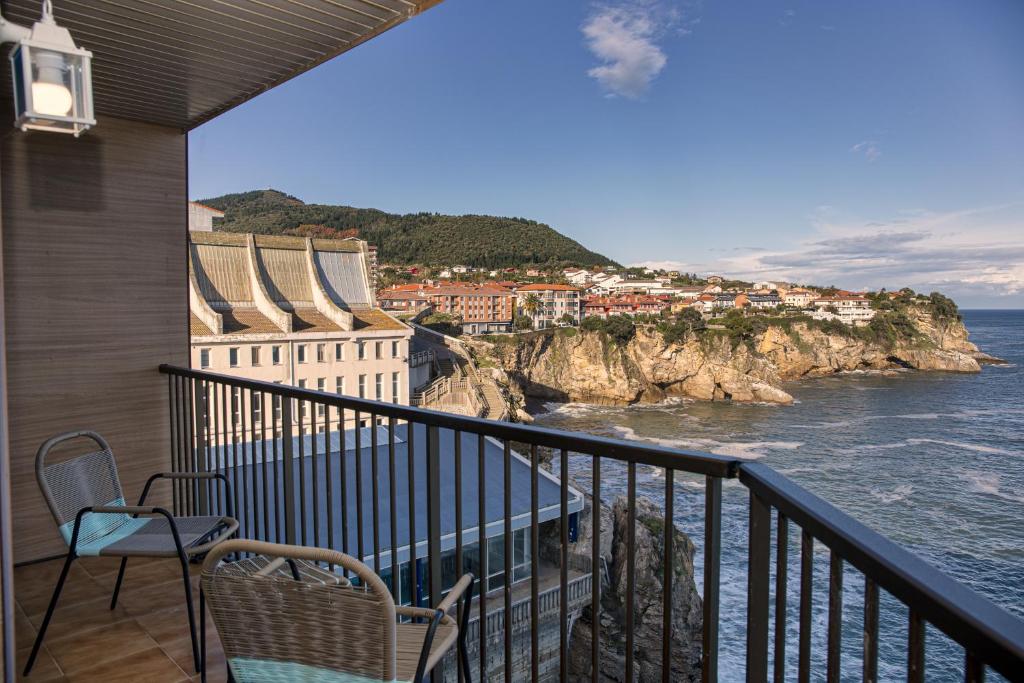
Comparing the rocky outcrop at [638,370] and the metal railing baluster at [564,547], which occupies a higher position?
the metal railing baluster at [564,547]

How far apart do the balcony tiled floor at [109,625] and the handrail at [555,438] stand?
1138 millimetres

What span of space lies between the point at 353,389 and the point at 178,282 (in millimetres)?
25125

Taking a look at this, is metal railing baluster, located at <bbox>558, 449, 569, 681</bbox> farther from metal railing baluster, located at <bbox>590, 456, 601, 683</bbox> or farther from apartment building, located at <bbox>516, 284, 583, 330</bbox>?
apartment building, located at <bbox>516, 284, 583, 330</bbox>

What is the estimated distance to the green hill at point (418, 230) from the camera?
49781 millimetres

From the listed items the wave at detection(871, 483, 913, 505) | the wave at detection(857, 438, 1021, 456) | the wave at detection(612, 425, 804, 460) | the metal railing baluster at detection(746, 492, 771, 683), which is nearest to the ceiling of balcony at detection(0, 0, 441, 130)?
the metal railing baluster at detection(746, 492, 771, 683)

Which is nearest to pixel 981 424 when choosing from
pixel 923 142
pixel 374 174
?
pixel 923 142

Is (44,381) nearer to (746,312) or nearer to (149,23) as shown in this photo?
(149,23)

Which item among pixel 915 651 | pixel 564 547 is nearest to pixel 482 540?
pixel 564 547

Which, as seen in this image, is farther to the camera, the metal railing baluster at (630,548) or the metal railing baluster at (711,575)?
the metal railing baluster at (630,548)

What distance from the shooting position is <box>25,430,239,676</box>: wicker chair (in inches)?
94.7

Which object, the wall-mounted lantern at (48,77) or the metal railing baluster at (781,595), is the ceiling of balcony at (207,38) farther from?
the metal railing baluster at (781,595)

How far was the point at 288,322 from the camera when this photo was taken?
27.4 meters

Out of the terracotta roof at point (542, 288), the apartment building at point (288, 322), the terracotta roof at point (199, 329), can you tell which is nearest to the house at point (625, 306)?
the terracotta roof at point (542, 288)

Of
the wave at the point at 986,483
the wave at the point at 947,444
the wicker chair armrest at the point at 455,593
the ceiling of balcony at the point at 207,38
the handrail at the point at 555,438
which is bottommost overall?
the wave at the point at 986,483
